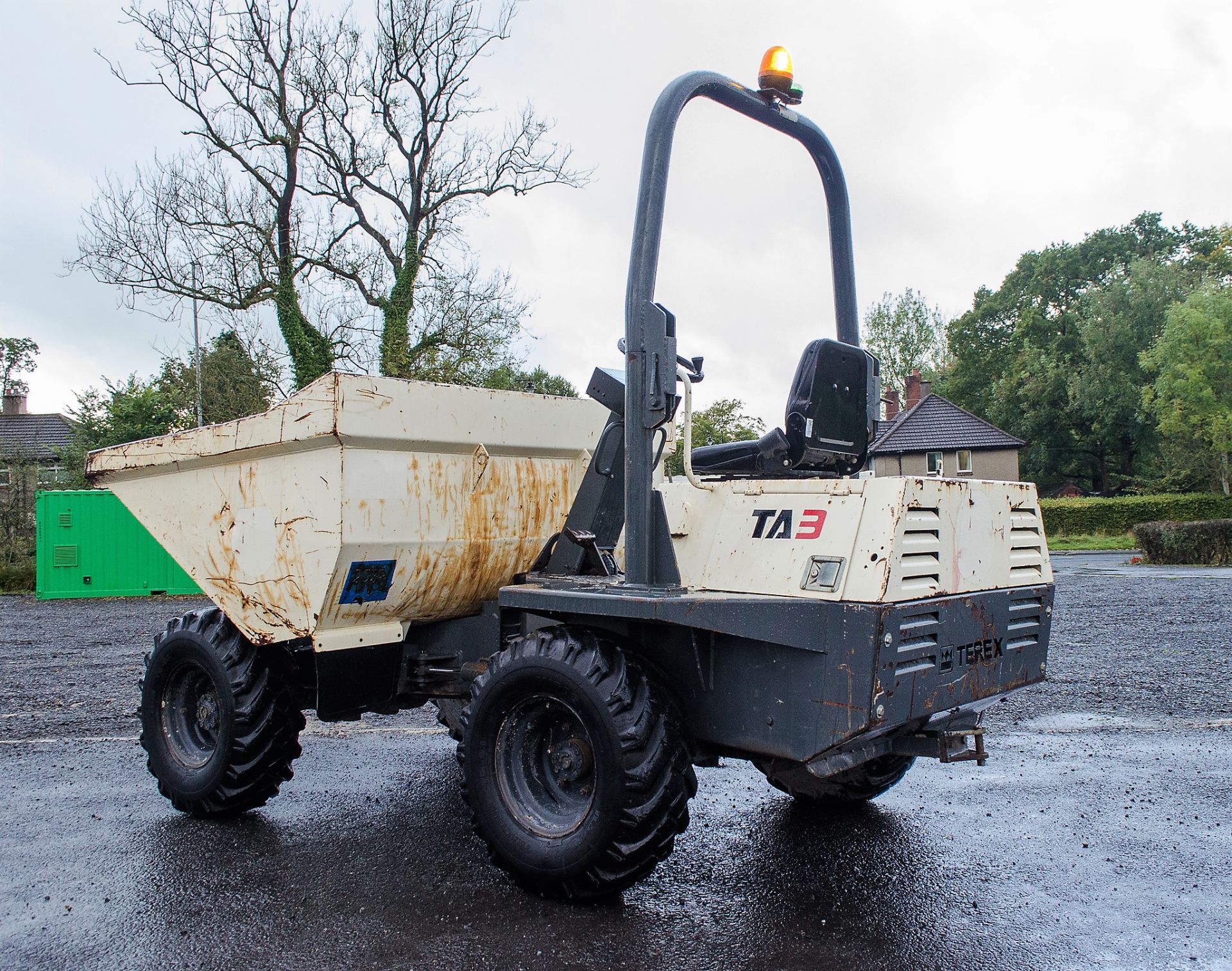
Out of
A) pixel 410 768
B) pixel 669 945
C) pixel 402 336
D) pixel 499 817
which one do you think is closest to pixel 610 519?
pixel 499 817

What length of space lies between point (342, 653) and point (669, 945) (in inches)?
78.7

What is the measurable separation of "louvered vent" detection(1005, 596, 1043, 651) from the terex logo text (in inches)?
40.3

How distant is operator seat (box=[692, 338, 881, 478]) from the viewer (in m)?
3.78

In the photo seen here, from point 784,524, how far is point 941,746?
99 centimetres

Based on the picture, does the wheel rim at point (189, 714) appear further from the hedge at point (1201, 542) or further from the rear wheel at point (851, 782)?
the hedge at point (1201, 542)

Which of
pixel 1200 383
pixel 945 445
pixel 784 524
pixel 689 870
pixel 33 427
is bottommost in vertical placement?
pixel 689 870

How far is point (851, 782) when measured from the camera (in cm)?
465

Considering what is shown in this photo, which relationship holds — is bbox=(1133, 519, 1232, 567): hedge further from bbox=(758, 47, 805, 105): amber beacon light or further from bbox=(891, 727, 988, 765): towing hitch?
bbox=(758, 47, 805, 105): amber beacon light

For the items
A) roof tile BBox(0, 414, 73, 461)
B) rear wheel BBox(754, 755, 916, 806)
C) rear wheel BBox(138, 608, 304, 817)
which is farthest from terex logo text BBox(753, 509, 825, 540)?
roof tile BBox(0, 414, 73, 461)

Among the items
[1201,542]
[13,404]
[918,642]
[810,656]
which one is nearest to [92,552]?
[810,656]

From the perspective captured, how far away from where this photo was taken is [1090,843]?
4.35m

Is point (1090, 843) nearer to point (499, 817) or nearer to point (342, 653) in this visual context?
point (499, 817)

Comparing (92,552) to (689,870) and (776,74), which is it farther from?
(776,74)

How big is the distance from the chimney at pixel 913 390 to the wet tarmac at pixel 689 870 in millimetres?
50179
